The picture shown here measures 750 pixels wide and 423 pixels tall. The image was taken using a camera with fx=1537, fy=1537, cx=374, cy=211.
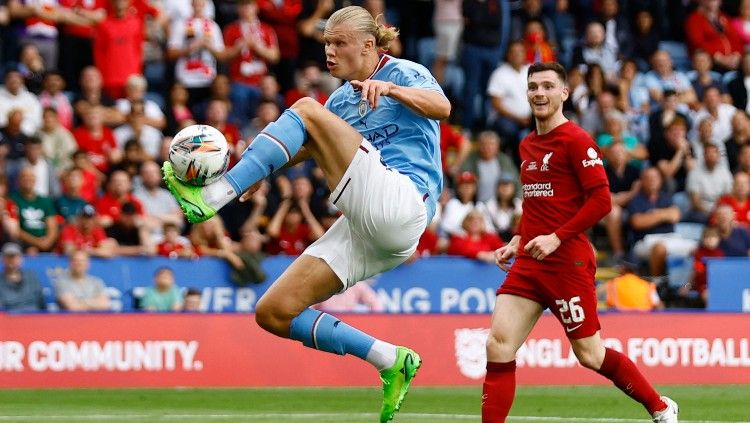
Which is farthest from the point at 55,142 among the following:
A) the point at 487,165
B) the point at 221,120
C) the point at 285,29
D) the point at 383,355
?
the point at 383,355

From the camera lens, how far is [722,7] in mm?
22422

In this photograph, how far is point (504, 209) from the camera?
17.6 m

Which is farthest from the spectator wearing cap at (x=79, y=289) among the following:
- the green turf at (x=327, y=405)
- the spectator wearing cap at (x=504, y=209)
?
the spectator wearing cap at (x=504, y=209)

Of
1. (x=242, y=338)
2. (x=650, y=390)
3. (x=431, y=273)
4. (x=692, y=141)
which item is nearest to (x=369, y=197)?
(x=650, y=390)

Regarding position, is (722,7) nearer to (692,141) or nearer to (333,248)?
(692,141)

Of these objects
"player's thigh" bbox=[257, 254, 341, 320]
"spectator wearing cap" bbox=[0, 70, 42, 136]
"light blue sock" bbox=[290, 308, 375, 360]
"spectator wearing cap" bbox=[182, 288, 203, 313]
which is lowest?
"spectator wearing cap" bbox=[182, 288, 203, 313]

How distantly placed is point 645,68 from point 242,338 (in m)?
8.41

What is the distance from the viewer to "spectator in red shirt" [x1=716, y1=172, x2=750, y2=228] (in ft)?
58.6

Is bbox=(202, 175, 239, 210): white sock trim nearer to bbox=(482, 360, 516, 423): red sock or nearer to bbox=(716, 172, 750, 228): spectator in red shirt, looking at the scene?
bbox=(482, 360, 516, 423): red sock

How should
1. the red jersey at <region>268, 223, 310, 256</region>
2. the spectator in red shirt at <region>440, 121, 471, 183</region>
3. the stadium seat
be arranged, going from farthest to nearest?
the stadium seat → the spectator in red shirt at <region>440, 121, 471, 183</region> → the red jersey at <region>268, 223, 310, 256</region>

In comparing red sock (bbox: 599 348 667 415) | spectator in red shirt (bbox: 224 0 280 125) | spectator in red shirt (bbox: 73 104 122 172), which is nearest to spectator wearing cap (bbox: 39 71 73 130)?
spectator in red shirt (bbox: 73 104 122 172)

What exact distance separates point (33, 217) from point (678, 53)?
33.0 ft

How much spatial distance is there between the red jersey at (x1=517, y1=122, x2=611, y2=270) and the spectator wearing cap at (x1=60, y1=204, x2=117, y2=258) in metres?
7.64

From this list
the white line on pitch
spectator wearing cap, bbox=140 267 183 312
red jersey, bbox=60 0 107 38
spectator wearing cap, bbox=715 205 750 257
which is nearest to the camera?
the white line on pitch
